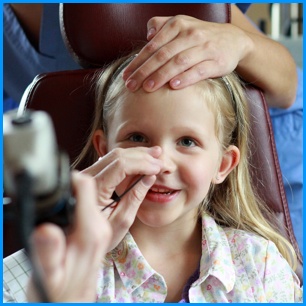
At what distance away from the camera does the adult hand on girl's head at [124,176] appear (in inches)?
39.9

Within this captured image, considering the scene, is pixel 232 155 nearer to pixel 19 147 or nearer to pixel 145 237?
pixel 145 237

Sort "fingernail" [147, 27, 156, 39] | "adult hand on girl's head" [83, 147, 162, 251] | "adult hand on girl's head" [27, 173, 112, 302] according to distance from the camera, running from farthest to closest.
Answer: "fingernail" [147, 27, 156, 39], "adult hand on girl's head" [83, 147, 162, 251], "adult hand on girl's head" [27, 173, 112, 302]

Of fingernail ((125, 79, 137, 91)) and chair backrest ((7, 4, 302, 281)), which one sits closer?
fingernail ((125, 79, 137, 91))

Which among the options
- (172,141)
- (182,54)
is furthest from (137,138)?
(182,54)

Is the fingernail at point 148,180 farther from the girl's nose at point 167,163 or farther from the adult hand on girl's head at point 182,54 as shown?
the adult hand on girl's head at point 182,54

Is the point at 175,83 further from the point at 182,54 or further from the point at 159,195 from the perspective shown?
the point at 159,195

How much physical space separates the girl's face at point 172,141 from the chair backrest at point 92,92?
0.22m

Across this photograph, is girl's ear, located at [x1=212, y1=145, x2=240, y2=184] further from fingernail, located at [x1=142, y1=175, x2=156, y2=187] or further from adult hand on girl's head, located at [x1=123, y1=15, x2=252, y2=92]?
fingernail, located at [x1=142, y1=175, x2=156, y2=187]

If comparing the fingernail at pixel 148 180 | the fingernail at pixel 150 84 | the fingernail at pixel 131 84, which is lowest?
the fingernail at pixel 148 180

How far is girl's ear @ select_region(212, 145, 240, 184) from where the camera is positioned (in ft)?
4.24

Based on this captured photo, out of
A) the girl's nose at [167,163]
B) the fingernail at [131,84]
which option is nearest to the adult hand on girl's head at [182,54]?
the fingernail at [131,84]

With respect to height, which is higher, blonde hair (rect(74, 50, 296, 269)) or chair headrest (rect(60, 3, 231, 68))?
chair headrest (rect(60, 3, 231, 68))

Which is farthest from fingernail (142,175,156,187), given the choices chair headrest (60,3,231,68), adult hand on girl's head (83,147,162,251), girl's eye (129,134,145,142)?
chair headrest (60,3,231,68)

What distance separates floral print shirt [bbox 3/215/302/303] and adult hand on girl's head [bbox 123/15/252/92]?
→ 0.98ft
